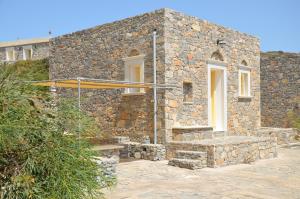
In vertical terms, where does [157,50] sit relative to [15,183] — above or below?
above

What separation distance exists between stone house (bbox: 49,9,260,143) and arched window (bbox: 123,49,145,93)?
3cm

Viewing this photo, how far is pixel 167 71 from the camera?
38.0ft

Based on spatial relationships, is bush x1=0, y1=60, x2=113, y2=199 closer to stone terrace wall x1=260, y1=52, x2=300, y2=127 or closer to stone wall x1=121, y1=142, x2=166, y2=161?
stone wall x1=121, y1=142, x2=166, y2=161

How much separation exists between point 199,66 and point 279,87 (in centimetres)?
866

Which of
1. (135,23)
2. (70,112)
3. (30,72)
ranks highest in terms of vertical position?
(135,23)

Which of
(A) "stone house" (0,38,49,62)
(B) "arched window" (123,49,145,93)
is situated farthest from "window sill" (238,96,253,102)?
(A) "stone house" (0,38,49,62)

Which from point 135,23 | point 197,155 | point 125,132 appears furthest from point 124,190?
point 135,23

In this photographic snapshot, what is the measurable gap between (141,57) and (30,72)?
25.4 feet

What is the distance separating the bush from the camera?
3.84 metres

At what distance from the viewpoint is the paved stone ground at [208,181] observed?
706 centimetres

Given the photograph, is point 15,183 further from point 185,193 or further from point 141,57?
point 141,57

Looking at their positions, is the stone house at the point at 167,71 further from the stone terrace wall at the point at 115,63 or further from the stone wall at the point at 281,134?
the stone wall at the point at 281,134

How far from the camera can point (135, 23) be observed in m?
12.4

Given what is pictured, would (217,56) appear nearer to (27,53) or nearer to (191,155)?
(191,155)
